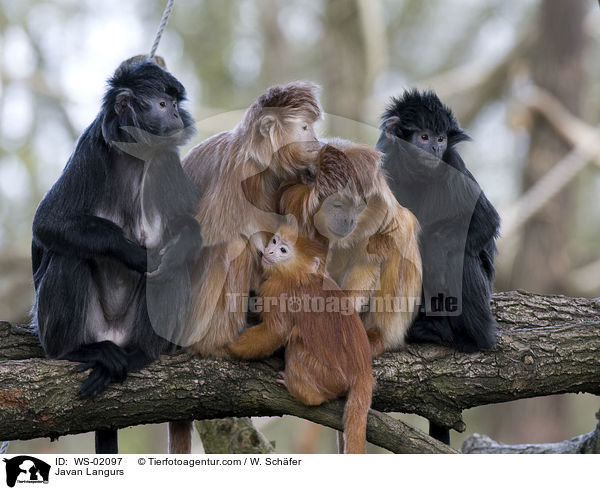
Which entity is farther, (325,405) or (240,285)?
(240,285)

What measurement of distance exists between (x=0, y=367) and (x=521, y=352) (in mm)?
2065

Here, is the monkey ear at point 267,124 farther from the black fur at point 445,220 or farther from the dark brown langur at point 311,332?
the black fur at point 445,220

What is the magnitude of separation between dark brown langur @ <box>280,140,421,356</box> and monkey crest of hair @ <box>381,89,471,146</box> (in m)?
0.47

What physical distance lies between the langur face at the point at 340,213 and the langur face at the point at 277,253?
0.16 m

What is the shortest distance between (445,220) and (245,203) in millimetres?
928

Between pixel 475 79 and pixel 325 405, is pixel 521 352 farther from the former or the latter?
pixel 475 79

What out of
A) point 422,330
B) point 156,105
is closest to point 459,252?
point 422,330

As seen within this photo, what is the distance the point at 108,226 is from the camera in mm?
2764

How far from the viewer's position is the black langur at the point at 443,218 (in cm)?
308

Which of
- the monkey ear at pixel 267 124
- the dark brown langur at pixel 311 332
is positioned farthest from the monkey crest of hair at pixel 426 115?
the dark brown langur at pixel 311 332

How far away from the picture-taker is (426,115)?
3.24m
